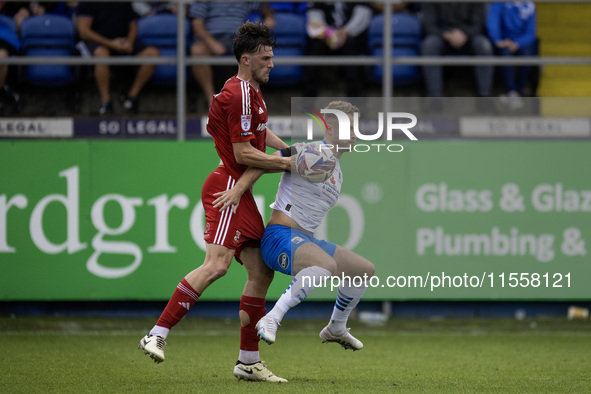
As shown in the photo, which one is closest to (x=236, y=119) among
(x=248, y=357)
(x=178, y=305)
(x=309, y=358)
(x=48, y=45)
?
(x=178, y=305)

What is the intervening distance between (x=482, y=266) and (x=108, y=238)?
4.24 meters

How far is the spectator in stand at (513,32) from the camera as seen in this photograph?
37.1 ft

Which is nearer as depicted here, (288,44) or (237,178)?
(237,178)

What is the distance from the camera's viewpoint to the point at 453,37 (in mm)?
11320

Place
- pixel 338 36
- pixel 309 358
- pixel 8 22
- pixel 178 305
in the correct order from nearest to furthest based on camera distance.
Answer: pixel 178 305, pixel 309 358, pixel 8 22, pixel 338 36

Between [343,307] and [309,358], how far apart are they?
179 centimetres

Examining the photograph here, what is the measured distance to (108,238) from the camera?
34.1 feet

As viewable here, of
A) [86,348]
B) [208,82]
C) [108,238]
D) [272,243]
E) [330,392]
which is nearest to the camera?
[330,392]

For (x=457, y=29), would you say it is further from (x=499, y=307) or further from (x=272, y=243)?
(x=272, y=243)

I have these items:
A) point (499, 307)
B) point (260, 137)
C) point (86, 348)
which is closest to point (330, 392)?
point (260, 137)

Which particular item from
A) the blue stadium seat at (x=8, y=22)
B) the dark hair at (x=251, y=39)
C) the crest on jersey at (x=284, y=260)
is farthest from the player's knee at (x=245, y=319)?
the blue stadium seat at (x=8, y=22)

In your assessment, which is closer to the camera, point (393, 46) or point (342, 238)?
point (342, 238)

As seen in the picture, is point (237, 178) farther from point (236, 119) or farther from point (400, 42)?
point (400, 42)

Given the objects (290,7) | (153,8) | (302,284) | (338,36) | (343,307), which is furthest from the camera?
(290,7)
